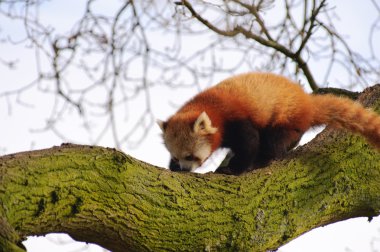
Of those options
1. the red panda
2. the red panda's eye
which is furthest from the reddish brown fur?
the red panda's eye

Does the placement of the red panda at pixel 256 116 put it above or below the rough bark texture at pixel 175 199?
above

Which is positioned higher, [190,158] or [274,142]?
[190,158]

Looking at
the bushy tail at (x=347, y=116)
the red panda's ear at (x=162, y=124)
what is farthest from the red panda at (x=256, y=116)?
the red panda's ear at (x=162, y=124)

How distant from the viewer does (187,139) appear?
5234 millimetres

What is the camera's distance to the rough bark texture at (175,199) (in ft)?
9.54

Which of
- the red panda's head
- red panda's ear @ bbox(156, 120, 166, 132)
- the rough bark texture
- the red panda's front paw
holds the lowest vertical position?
the rough bark texture

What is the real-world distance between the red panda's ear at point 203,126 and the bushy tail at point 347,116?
0.94m

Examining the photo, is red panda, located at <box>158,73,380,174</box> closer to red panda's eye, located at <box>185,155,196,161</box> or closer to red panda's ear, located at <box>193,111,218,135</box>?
A: red panda's ear, located at <box>193,111,218,135</box>

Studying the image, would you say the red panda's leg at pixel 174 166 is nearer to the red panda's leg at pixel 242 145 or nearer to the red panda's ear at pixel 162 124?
the red panda's ear at pixel 162 124

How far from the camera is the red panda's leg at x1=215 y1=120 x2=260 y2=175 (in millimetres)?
4715

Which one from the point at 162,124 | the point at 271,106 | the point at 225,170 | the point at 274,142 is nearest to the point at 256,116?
the point at 271,106

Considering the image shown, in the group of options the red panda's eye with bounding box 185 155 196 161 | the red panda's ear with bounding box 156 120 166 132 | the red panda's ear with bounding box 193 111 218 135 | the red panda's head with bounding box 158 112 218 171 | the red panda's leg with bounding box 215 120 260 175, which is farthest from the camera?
the red panda's ear with bounding box 156 120 166 132

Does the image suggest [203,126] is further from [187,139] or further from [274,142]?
[274,142]

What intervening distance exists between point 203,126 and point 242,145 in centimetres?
41
